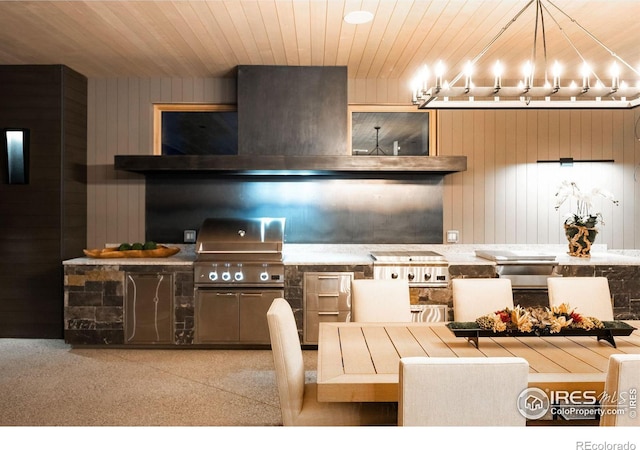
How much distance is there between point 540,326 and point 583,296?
3.42 ft

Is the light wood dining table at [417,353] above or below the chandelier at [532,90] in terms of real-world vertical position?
below

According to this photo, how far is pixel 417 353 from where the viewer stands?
213cm

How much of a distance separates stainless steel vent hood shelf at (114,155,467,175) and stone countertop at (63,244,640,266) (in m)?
0.78

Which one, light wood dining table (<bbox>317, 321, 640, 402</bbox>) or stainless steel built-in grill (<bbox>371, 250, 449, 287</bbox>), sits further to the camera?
stainless steel built-in grill (<bbox>371, 250, 449, 287</bbox>)

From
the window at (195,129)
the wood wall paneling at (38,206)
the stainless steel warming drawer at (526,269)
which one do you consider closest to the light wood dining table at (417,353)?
the stainless steel warming drawer at (526,269)

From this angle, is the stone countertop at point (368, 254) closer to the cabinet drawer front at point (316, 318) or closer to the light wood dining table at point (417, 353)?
the cabinet drawer front at point (316, 318)

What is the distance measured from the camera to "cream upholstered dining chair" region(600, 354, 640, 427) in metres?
1.48

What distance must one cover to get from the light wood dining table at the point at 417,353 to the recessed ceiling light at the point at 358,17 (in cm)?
201

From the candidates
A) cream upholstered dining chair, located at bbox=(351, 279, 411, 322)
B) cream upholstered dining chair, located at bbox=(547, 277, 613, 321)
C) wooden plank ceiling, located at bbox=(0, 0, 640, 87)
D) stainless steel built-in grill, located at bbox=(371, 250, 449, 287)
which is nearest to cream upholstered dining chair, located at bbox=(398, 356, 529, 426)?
cream upholstered dining chair, located at bbox=(351, 279, 411, 322)

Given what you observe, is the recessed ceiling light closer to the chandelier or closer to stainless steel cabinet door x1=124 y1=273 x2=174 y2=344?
the chandelier

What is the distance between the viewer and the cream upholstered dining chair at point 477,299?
9.90ft

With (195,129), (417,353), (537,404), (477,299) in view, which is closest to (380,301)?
(477,299)

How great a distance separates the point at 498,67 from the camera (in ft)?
7.77

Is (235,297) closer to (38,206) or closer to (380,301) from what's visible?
(380,301)
